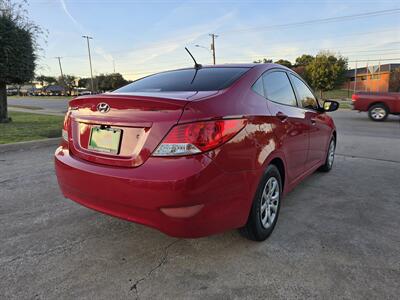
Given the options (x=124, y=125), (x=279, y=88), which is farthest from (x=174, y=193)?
(x=279, y=88)

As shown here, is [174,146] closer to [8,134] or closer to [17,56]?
[8,134]

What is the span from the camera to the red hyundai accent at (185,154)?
2.10 meters

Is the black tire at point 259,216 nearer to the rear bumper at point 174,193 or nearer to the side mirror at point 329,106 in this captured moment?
the rear bumper at point 174,193

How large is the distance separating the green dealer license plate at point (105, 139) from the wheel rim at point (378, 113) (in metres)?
14.0

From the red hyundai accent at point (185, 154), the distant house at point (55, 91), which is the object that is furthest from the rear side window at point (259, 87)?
the distant house at point (55, 91)

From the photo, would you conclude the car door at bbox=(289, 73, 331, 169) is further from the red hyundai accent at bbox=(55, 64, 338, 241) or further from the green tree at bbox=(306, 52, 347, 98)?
the green tree at bbox=(306, 52, 347, 98)

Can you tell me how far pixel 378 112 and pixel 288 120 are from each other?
12.5 metres

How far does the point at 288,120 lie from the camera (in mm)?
3139

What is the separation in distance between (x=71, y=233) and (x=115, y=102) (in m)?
1.41

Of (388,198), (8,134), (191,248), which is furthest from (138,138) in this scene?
(8,134)

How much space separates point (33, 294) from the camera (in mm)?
2135

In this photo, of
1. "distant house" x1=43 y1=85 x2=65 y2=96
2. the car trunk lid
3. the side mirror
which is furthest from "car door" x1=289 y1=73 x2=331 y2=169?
"distant house" x1=43 y1=85 x2=65 y2=96

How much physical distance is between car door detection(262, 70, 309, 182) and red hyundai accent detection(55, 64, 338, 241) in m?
0.02

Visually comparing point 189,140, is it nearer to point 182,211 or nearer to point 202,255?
point 182,211
